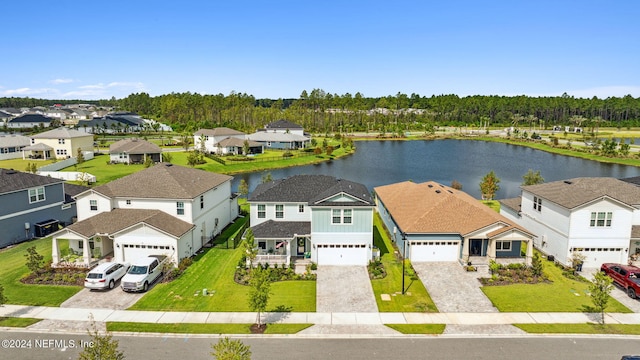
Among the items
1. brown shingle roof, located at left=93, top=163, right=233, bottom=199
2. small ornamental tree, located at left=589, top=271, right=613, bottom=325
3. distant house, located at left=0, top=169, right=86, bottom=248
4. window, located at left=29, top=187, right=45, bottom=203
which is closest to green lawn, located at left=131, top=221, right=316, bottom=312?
brown shingle roof, located at left=93, top=163, right=233, bottom=199

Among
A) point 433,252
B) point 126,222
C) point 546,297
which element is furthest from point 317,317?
point 126,222

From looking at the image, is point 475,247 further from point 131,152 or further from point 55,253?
point 131,152

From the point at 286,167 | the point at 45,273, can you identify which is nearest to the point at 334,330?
the point at 45,273

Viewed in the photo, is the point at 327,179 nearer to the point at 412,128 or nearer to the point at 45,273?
the point at 45,273

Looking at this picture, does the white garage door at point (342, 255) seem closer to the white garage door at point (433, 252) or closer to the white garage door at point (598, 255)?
the white garage door at point (433, 252)

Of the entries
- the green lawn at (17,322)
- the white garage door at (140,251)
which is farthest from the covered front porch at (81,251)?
the green lawn at (17,322)
